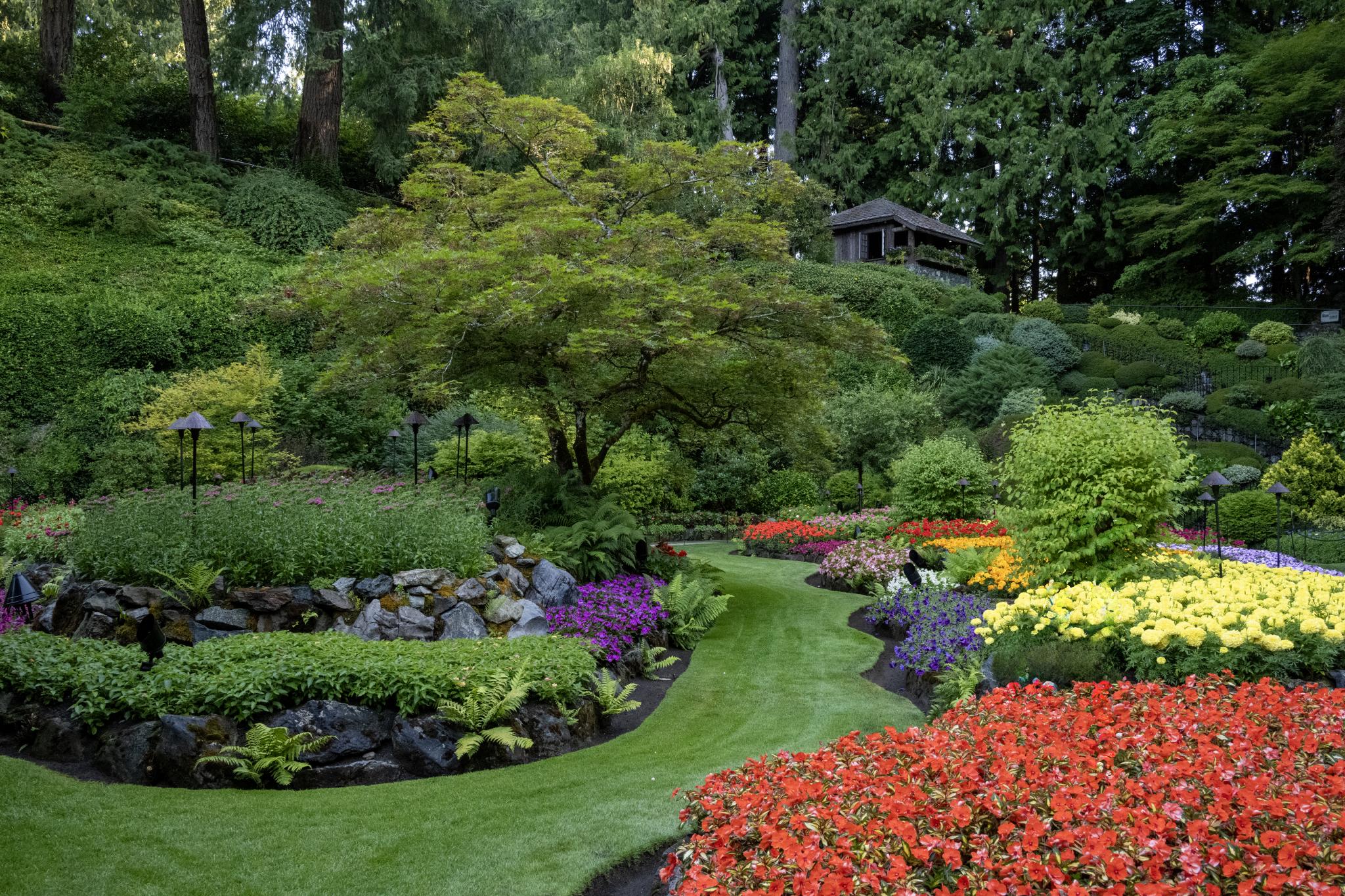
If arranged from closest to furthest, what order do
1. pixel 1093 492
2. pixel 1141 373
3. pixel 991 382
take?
pixel 1093 492 < pixel 991 382 < pixel 1141 373

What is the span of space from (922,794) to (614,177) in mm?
10556

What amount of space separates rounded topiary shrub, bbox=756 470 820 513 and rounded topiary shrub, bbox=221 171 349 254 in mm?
12581

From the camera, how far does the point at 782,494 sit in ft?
71.7

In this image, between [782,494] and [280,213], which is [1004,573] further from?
[280,213]

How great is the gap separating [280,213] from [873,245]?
22.5 metres

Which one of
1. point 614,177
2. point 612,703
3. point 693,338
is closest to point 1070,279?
point 614,177

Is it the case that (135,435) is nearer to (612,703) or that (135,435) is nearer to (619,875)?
(612,703)

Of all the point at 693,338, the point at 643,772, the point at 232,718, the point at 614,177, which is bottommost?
the point at 643,772

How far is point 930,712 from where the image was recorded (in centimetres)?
693

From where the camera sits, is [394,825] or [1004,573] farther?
[1004,573]

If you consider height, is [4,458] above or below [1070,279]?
below

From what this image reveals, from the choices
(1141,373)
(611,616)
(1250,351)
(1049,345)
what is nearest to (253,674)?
(611,616)

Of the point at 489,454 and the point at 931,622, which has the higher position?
the point at 489,454

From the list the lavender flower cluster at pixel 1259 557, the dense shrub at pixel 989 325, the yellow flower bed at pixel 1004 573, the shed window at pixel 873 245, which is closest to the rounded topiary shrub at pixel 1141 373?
the dense shrub at pixel 989 325
